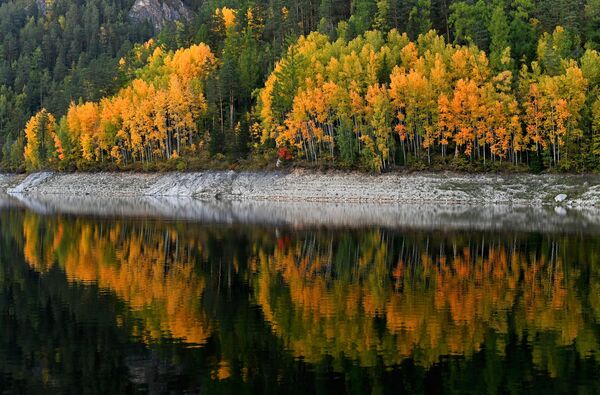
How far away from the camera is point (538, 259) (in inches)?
1233

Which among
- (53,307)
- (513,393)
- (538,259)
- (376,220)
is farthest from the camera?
(376,220)

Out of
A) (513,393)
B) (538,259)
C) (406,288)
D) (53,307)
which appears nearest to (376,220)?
(538,259)

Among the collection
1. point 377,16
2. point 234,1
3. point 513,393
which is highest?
point 234,1

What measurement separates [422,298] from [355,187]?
170ft

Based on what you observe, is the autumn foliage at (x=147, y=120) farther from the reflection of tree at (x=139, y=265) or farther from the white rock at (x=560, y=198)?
the reflection of tree at (x=139, y=265)

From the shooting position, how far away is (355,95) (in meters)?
81.7

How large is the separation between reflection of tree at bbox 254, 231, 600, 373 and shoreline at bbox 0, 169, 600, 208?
104 ft

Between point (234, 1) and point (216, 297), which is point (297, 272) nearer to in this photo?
point (216, 297)

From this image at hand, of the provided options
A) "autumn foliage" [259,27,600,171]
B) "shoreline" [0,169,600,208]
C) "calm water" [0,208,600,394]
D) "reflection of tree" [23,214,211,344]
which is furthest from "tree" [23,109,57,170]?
"calm water" [0,208,600,394]

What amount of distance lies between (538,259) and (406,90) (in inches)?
1991

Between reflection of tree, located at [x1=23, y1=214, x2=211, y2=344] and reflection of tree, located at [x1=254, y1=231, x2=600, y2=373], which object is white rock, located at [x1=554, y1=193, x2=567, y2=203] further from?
reflection of tree, located at [x1=23, y1=214, x2=211, y2=344]

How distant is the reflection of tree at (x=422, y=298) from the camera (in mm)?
17266

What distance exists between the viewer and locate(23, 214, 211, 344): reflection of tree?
20.0 metres

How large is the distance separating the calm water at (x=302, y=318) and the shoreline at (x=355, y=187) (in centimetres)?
3143
